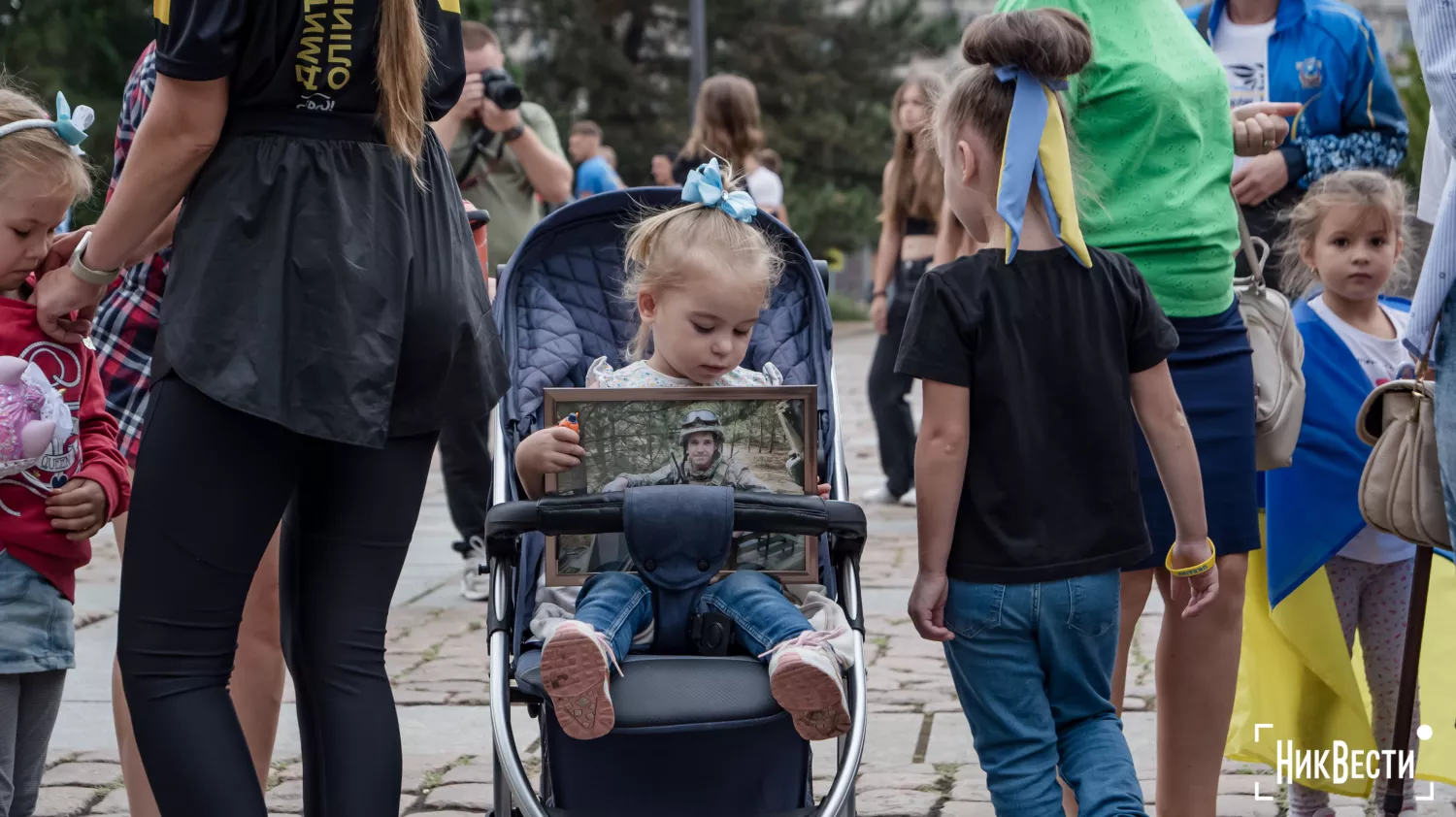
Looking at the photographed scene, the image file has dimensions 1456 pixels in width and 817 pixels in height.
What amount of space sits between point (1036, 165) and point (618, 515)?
3.11 ft

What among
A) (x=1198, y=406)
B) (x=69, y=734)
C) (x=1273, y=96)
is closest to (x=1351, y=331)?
(x=1273, y=96)

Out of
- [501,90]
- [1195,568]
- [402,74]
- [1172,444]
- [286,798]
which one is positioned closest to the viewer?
[402,74]

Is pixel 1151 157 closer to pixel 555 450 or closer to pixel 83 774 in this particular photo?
pixel 555 450

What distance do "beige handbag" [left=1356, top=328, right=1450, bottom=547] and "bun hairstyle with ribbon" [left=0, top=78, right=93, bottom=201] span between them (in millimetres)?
2539

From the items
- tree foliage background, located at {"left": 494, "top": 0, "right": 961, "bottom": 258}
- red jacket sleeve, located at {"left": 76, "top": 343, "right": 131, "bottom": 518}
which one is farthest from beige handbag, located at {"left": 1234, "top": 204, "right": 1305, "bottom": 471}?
tree foliage background, located at {"left": 494, "top": 0, "right": 961, "bottom": 258}

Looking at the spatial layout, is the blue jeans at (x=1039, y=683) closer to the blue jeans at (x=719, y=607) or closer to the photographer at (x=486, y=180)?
the blue jeans at (x=719, y=607)

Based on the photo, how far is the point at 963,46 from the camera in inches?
119

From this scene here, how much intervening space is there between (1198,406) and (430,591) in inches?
156

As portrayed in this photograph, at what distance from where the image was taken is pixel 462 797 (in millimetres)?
4043

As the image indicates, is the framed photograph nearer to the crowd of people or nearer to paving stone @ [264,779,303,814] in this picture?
the crowd of people

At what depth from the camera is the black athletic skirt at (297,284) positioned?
2479mm

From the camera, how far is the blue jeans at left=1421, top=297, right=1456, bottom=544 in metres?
3.01

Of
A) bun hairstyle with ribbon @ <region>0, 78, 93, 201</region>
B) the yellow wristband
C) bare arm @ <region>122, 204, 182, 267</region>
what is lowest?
the yellow wristband

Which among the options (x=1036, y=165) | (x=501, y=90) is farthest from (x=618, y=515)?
(x=501, y=90)
